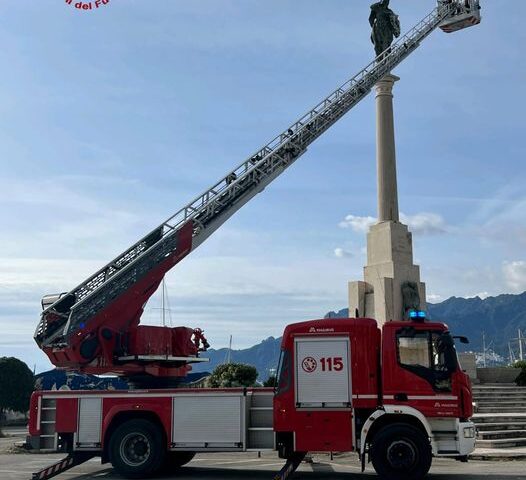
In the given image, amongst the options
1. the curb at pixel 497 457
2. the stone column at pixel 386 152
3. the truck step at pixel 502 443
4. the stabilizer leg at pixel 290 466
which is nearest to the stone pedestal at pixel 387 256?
the stone column at pixel 386 152

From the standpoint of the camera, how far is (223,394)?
42.4 ft

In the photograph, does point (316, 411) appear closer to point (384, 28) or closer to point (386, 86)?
point (386, 86)

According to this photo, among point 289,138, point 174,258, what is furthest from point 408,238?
point 174,258

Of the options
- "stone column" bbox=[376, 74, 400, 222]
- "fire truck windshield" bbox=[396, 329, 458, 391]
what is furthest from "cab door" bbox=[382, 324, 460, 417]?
"stone column" bbox=[376, 74, 400, 222]

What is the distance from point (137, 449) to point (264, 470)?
317 cm

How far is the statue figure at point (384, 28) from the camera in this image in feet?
116

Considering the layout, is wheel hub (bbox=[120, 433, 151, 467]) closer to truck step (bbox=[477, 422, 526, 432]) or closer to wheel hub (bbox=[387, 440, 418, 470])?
wheel hub (bbox=[387, 440, 418, 470])

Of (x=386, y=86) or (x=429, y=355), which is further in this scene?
(x=386, y=86)

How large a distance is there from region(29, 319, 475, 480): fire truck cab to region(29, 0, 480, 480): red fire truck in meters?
0.02

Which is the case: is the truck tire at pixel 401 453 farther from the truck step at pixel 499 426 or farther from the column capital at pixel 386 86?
the column capital at pixel 386 86

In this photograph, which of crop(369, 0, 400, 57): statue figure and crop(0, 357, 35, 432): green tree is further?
crop(0, 357, 35, 432): green tree

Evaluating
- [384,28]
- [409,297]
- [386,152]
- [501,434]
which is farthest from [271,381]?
[384,28]

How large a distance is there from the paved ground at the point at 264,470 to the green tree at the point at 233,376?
34.6 feet

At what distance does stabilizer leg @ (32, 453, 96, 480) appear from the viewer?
42.8ft
